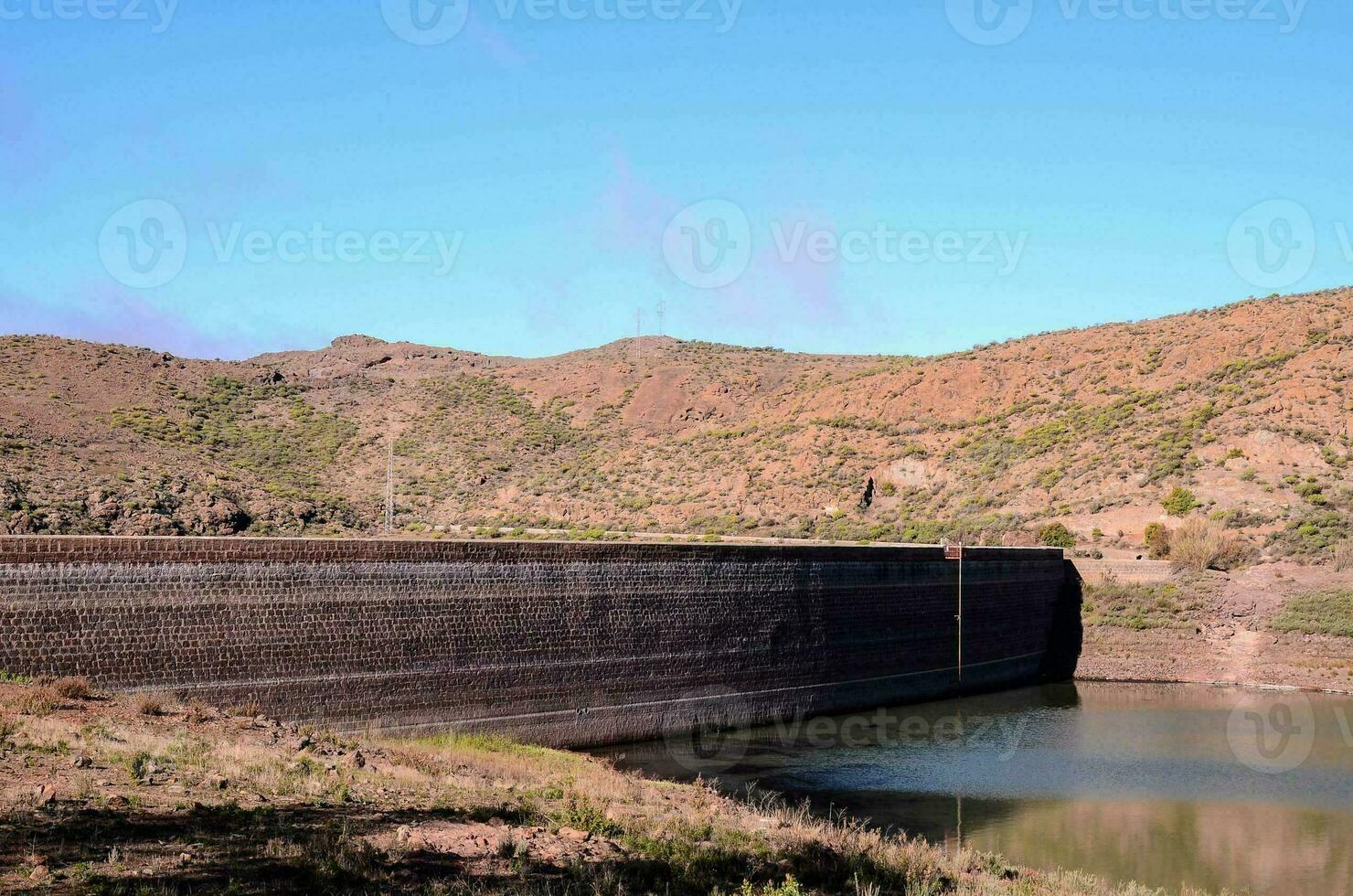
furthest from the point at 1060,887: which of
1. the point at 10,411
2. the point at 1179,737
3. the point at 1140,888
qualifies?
the point at 10,411

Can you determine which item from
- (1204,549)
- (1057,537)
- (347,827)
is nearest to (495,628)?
(347,827)

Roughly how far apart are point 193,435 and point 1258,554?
51286 mm

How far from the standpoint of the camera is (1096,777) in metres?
25.0

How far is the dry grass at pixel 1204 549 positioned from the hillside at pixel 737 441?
155cm

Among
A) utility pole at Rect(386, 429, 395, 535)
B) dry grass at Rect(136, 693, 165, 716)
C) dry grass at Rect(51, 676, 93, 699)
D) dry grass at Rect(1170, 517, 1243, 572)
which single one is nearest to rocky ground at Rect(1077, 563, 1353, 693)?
dry grass at Rect(1170, 517, 1243, 572)

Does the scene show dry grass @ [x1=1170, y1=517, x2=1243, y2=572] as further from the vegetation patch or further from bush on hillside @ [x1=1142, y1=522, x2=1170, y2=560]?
the vegetation patch

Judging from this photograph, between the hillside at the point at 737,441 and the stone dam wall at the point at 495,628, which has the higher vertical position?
the hillside at the point at 737,441

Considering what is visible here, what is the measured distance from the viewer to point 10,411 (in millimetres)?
49719

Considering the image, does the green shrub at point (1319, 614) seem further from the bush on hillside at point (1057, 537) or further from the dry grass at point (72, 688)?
the dry grass at point (72, 688)

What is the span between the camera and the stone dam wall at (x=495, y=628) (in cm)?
1906

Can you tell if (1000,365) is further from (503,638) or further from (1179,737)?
(503,638)

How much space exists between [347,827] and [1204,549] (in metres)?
36.8

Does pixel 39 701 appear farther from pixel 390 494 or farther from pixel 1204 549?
pixel 390 494

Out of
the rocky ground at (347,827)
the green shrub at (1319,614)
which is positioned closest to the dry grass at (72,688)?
→ the rocky ground at (347,827)
